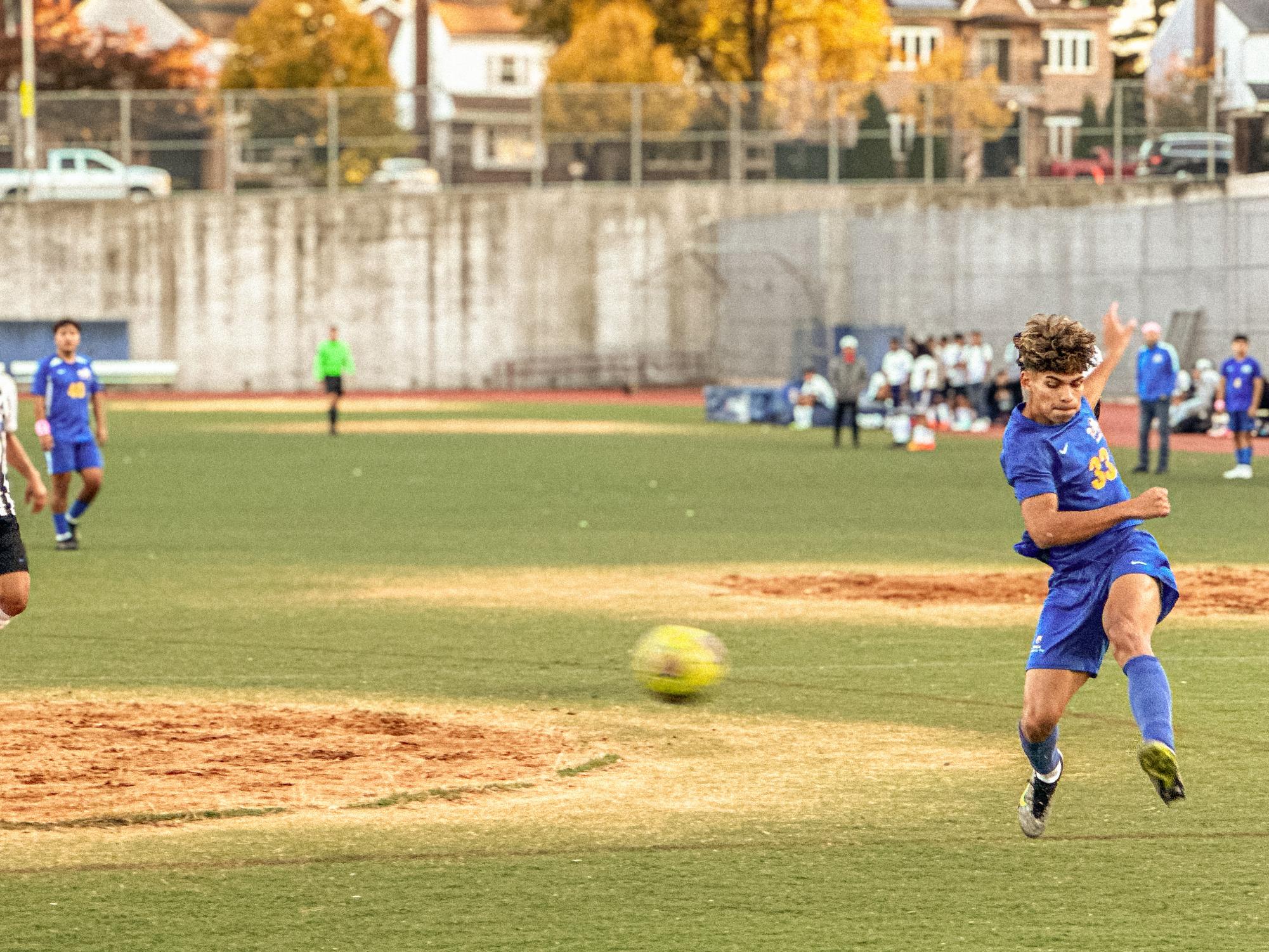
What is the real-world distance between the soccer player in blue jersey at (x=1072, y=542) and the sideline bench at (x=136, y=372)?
5153cm

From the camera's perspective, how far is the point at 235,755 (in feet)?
32.7

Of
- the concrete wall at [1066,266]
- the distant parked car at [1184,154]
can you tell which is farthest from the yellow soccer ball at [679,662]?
the distant parked car at [1184,154]

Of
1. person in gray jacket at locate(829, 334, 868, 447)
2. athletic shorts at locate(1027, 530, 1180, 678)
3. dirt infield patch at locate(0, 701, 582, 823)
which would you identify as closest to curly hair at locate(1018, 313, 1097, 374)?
athletic shorts at locate(1027, 530, 1180, 678)

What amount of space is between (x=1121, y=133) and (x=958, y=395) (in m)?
17.6

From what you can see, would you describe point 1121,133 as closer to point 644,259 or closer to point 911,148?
point 911,148

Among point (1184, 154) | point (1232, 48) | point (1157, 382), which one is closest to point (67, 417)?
point (1157, 382)

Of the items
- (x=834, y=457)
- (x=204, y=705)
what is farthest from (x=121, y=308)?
(x=204, y=705)

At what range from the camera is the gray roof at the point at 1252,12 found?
75.2 metres

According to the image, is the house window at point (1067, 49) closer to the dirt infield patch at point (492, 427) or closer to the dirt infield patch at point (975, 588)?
the dirt infield patch at point (492, 427)

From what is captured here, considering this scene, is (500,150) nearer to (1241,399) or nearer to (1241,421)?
(1241,421)

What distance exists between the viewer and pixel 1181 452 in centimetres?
3238

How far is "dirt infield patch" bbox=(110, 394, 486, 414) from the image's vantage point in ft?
160

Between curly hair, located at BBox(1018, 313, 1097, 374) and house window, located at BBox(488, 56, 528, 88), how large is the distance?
109 meters

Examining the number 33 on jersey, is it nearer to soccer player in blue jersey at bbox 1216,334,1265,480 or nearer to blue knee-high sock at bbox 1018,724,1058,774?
blue knee-high sock at bbox 1018,724,1058,774
